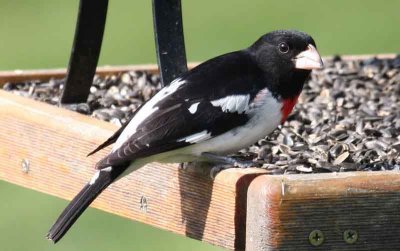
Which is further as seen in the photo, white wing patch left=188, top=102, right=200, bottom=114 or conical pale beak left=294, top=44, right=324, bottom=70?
conical pale beak left=294, top=44, right=324, bottom=70

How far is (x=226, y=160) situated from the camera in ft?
17.1

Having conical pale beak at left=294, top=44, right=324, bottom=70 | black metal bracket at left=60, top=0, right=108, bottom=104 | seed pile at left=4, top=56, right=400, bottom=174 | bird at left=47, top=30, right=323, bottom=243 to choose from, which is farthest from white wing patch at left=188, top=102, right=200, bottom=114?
black metal bracket at left=60, top=0, right=108, bottom=104

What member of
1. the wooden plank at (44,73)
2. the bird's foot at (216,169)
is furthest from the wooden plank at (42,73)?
the bird's foot at (216,169)

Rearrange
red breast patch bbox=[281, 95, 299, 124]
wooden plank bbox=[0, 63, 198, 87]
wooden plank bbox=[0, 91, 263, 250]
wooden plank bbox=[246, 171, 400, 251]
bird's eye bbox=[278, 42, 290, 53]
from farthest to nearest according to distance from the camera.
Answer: wooden plank bbox=[0, 63, 198, 87] → bird's eye bbox=[278, 42, 290, 53] → red breast patch bbox=[281, 95, 299, 124] → wooden plank bbox=[0, 91, 263, 250] → wooden plank bbox=[246, 171, 400, 251]

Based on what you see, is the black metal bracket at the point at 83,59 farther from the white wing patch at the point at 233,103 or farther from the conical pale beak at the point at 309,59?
the white wing patch at the point at 233,103

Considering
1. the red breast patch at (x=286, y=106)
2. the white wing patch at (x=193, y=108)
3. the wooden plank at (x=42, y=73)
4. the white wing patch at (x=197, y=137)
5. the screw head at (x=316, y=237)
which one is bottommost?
the wooden plank at (x=42, y=73)

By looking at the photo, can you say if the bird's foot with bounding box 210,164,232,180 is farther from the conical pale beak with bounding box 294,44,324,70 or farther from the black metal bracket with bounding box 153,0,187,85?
the black metal bracket with bounding box 153,0,187,85

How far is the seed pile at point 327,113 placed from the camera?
Answer: 557cm

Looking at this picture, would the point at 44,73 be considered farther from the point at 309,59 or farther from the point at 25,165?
the point at 309,59

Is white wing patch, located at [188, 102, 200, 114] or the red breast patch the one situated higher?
white wing patch, located at [188, 102, 200, 114]

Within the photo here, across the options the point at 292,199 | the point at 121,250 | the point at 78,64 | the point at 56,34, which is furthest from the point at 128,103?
the point at 56,34

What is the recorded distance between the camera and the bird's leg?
17.0 feet

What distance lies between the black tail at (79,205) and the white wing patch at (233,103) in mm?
486

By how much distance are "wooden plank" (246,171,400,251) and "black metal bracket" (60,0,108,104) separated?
215 centimetres
